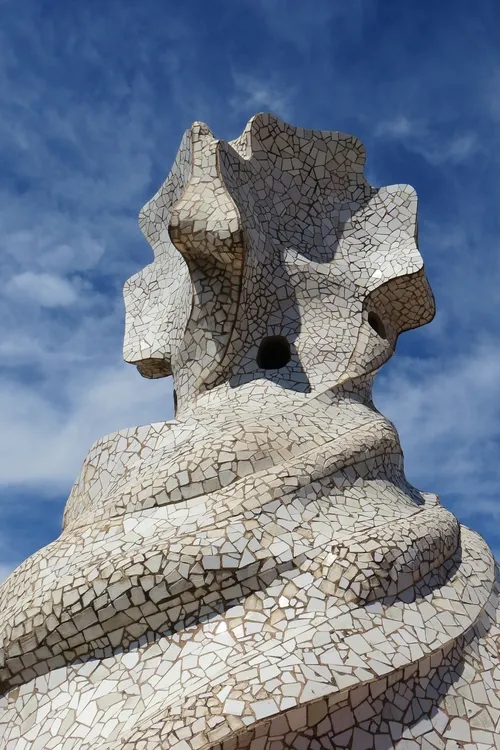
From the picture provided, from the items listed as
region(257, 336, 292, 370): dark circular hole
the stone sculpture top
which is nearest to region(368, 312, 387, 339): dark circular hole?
the stone sculpture top

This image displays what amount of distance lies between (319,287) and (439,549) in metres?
3.30

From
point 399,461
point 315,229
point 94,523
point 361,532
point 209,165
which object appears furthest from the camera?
point 315,229

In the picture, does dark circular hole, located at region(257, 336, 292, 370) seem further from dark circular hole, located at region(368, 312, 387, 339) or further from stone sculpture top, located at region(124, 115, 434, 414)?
dark circular hole, located at region(368, 312, 387, 339)

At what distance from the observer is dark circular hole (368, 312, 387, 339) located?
29.0ft

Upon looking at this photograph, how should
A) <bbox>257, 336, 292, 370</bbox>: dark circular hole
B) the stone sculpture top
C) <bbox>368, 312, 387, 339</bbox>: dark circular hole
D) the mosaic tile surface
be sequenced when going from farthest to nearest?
1. <bbox>368, 312, 387, 339</bbox>: dark circular hole
2. <bbox>257, 336, 292, 370</bbox>: dark circular hole
3. the stone sculpture top
4. the mosaic tile surface

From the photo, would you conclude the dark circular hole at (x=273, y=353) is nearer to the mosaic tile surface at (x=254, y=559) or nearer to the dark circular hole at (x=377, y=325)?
the mosaic tile surface at (x=254, y=559)

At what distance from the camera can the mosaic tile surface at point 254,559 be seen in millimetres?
4828

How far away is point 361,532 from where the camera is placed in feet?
18.8

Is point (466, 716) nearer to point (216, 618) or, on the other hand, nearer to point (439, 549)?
point (439, 549)

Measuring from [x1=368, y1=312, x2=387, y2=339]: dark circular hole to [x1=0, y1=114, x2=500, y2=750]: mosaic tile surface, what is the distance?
9 cm

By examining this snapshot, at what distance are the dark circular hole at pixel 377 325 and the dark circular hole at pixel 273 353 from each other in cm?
115

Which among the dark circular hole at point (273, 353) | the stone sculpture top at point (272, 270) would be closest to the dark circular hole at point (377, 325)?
the stone sculpture top at point (272, 270)

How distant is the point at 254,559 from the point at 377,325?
4.04 m

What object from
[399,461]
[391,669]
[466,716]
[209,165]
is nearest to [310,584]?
[391,669]
